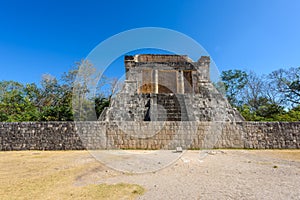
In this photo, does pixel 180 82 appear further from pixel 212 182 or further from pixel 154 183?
pixel 154 183

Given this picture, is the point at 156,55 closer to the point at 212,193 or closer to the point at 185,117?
the point at 185,117

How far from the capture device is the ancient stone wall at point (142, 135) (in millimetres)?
6133

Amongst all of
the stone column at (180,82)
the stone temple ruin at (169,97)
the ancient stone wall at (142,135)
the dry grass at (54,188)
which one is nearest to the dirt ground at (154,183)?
the dry grass at (54,188)

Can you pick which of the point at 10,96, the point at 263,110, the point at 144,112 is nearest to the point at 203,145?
the point at 144,112

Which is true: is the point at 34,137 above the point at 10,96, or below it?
below

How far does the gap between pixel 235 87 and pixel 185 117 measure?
14102 millimetres

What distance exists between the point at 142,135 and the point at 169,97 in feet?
9.56

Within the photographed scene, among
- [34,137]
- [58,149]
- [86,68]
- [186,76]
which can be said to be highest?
[86,68]

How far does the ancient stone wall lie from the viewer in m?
6.13

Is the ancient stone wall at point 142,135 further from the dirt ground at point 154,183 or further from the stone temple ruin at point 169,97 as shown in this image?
the dirt ground at point 154,183

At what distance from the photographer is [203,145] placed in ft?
20.3

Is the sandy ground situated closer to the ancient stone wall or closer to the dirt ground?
the dirt ground

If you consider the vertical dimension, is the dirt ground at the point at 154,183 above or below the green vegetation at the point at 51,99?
below

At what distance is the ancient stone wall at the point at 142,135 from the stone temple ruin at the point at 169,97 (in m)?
1.39
